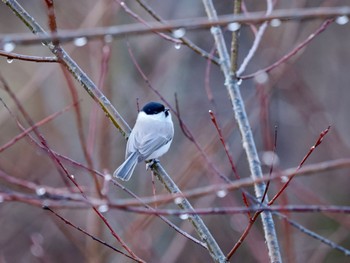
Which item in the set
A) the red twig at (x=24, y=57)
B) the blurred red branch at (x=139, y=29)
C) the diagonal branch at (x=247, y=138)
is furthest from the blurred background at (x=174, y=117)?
the blurred red branch at (x=139, y=29)

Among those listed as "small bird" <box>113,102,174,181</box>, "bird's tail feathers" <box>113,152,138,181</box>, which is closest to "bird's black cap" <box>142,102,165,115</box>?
"small bird" <box>113,102,174,181</box>

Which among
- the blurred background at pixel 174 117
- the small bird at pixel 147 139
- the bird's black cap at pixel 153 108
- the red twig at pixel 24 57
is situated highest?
the blurred background at pixel 174 117

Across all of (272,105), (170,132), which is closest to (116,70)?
(272,105)

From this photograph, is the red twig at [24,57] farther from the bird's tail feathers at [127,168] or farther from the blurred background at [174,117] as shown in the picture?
the blurred background at [174,117]

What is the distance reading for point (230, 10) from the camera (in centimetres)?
721

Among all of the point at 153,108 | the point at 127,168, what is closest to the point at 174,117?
the point at 153,108

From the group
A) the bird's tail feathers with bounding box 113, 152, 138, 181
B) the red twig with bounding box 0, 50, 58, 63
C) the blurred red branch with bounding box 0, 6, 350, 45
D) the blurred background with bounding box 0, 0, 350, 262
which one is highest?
the blurred background with bounding box 0, 0, 350, 262

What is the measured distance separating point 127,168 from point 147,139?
0.25 metres

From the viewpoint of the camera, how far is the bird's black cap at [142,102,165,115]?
10.3ft

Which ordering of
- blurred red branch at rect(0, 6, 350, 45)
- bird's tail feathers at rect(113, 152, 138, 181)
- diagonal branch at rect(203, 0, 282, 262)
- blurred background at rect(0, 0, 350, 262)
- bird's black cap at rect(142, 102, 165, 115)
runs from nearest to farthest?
blurred red branch at rect(0, 6, 350, 45) < diagonal branch at rect(203, 0, 282, 262) < bird's tail feathers at rect(113, 152, 138, 181) < bird's black cap at rect(142, 102, 165, 115) < blurred background at rect(0, 0, 350, 262)

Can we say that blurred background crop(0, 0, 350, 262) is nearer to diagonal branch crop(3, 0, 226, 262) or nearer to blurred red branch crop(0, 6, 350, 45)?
diagonal branch crop(3, 0, 226, 262)

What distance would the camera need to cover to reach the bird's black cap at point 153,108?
3152 millimetres

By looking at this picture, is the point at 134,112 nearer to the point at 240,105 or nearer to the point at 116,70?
the point at 116,70

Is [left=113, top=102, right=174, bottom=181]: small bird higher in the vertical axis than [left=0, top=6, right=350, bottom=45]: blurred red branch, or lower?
higher
